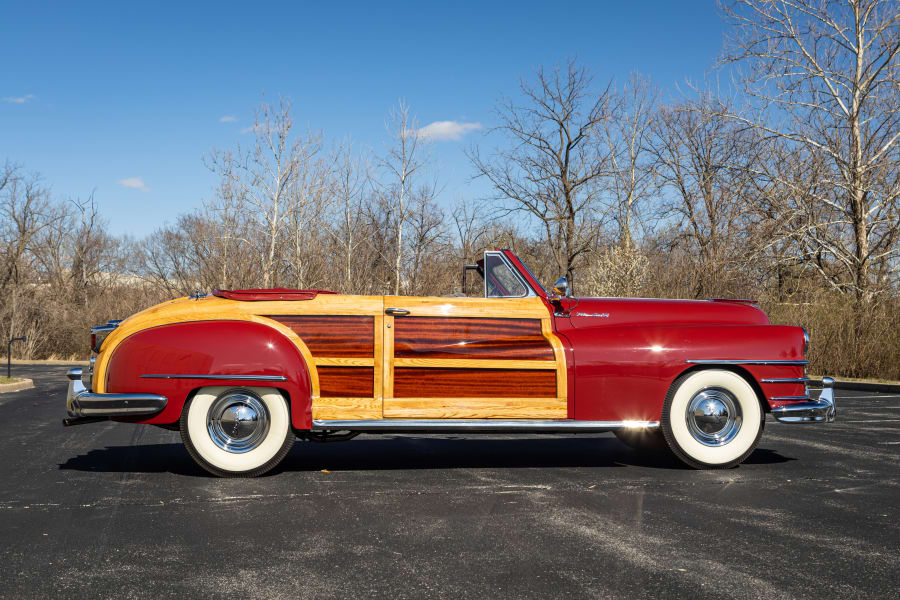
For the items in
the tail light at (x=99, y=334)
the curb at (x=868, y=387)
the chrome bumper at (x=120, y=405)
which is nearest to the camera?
the chrome bumper at (x=120, y=405)

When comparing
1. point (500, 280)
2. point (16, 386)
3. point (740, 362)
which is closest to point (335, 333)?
point (500, 280)

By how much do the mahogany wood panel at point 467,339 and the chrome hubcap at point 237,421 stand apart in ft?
3.82

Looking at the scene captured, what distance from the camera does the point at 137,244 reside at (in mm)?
66438

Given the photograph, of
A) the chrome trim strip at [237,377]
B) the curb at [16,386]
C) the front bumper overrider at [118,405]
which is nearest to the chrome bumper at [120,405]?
the front bumper overrider at [118,405]

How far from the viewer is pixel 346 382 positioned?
6059 millimetres

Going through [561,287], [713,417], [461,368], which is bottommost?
[713,417]

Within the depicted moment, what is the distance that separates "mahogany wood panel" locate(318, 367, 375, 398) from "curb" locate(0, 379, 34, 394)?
12258 mm

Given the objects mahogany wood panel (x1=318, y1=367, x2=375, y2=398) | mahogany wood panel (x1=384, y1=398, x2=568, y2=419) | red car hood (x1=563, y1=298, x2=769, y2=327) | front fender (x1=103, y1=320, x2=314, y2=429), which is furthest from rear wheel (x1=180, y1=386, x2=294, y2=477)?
red car hood (x1=563, y1=298, x2=769, y2=327)

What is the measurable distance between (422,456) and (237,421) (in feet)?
6.21

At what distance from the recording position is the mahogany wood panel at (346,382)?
605 cm

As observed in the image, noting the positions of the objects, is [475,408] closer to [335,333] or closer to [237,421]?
[335,333]

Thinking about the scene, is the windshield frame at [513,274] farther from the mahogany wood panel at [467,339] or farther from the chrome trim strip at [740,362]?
the chrome trim strip at [740,362]

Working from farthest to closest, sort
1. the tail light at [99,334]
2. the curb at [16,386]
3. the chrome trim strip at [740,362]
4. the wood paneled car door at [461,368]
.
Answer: the curb at [16,386]
the chrome trim strip at [740,362]
the tail light at [99,334]
the wood paneled car door at [461,368]

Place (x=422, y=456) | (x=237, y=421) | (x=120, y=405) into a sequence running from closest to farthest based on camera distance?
(x=120, y=405), (x=237, y=421), (x=422, y=456)
